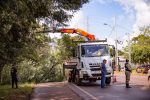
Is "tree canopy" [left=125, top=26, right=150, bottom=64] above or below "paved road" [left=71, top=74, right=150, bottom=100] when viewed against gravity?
above

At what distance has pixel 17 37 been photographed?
1850 cm

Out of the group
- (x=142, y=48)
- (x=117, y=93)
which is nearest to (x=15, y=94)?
(x=117, y=93)

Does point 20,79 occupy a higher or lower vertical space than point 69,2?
lower

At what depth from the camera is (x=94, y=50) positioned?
28031mm

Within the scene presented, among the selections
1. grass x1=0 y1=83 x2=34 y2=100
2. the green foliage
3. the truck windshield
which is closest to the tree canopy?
the green foliage

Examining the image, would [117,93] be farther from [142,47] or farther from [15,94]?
[142,47]

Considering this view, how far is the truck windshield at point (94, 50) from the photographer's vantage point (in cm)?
2789

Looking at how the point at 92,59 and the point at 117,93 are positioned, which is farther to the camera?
the point at 92,59

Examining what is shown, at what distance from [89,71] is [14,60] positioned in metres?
10.9

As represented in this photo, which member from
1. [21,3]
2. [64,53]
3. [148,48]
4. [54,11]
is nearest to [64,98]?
[54,11]

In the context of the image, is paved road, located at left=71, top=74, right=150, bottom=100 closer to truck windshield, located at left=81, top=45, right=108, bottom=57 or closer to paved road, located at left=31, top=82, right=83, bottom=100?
paved road, located at left=31, top=82, right=83, bottom=100

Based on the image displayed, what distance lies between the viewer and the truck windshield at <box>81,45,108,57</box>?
A: 91.5 feet

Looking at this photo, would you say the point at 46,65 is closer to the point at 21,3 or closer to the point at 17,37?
the point at 17,37

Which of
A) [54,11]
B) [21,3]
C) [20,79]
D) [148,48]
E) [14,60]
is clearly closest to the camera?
[21,3]
